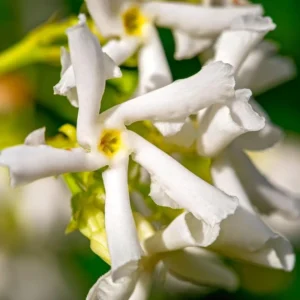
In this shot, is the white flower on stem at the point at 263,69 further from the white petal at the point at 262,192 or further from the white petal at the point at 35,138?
the white petal at the point at 35,138

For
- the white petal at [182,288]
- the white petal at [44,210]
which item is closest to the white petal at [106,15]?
the white petal at [44,210]

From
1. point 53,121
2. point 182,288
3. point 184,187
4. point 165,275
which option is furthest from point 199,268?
point 182,288

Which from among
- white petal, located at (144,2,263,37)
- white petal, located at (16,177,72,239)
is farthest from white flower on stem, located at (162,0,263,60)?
white petal, located at (16,177,72,239)

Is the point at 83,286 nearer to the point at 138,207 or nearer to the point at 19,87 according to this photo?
the point at 19,87

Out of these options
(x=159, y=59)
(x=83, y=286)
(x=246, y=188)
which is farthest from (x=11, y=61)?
(x=83, y=286)

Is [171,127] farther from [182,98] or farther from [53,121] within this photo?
[53,121]

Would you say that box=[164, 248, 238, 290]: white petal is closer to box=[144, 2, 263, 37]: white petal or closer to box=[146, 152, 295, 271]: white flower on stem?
box=[146, 152, 295, 271]: white flower on stem
